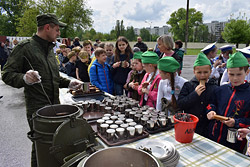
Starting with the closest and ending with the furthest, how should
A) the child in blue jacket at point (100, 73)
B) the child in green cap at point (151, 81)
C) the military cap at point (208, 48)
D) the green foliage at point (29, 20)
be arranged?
the child in green cap at point (151, 81), the military cap at point (208, 48), the child in blue jacket at point (100, 73), the green foliage at point (29, 20)

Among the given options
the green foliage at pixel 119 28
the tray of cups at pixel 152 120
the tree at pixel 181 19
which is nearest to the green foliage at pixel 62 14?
the green foliage at pixel 119 28

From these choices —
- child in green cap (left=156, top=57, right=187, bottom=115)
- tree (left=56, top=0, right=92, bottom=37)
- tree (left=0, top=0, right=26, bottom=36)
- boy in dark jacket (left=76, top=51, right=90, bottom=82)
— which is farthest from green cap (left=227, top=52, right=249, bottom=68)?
tree (left=0, top=0, right=26, bottom=36)

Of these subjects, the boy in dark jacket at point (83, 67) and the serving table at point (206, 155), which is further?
the boy in dark jacket at point (83, 67)

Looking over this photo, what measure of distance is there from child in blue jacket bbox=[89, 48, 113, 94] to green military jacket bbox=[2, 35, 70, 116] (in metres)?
1.36

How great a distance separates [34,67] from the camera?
2.02 meters

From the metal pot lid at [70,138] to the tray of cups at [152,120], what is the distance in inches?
22.7

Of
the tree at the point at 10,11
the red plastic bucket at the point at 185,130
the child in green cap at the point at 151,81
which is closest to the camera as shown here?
the red plastic bucket at the point at 185,130

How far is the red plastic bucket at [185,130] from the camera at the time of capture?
141 cm

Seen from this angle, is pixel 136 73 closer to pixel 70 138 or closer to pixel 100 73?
pixel 100 73

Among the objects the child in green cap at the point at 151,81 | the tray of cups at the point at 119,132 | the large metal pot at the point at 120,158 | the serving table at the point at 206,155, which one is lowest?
the serving table at the point at 206,155

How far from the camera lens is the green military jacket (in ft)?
6.33

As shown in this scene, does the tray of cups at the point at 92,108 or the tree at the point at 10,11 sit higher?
the tree at the point at 10,11

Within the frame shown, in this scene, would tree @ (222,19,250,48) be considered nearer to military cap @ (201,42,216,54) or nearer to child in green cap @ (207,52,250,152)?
military cap @ (201,42,216,54)

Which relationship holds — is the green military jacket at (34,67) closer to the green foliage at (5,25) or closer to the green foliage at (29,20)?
the green foliage at (29,20)
